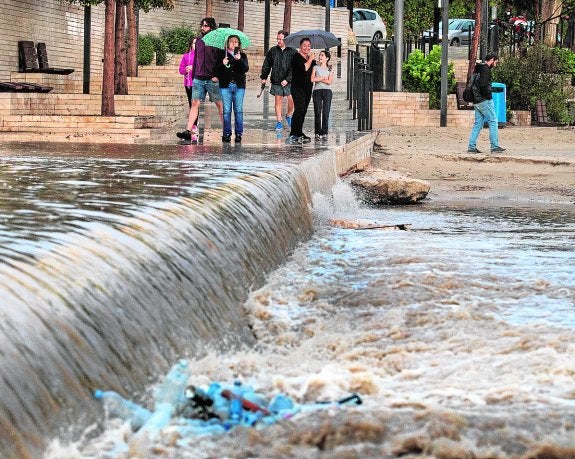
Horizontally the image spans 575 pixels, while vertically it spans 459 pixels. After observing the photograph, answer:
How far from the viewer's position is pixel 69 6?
94.6ft

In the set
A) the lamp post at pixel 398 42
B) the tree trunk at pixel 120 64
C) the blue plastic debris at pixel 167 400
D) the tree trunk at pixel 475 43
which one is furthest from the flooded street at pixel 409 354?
the tree trunk at pixel 475 43

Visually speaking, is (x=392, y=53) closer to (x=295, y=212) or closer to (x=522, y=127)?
(x=522, y=127)

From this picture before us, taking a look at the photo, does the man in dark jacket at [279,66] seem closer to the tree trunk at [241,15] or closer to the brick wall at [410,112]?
the brick wall at [410,112]

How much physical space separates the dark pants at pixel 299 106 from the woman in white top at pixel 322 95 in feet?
2.26

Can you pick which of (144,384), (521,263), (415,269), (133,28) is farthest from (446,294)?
(133,28)

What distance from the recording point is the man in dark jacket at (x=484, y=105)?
19.3 m

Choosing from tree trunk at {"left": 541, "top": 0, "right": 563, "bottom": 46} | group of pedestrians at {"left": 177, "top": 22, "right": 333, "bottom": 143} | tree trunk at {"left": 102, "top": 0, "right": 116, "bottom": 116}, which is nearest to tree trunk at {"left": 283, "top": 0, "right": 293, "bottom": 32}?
tree trunk at {"left": 541, "top": 0, "right": 563, "bottom": 46}

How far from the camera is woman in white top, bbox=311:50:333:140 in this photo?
52.7 feet

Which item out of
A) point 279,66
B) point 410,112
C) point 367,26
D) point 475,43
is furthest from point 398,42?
point 367,26

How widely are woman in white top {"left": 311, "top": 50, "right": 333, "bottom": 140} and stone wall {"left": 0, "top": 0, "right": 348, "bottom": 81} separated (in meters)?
10.4

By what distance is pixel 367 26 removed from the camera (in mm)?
47531

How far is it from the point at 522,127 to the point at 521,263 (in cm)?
1880

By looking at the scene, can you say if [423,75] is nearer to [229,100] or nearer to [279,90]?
[279,90]

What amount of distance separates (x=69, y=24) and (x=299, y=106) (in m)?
15.2
